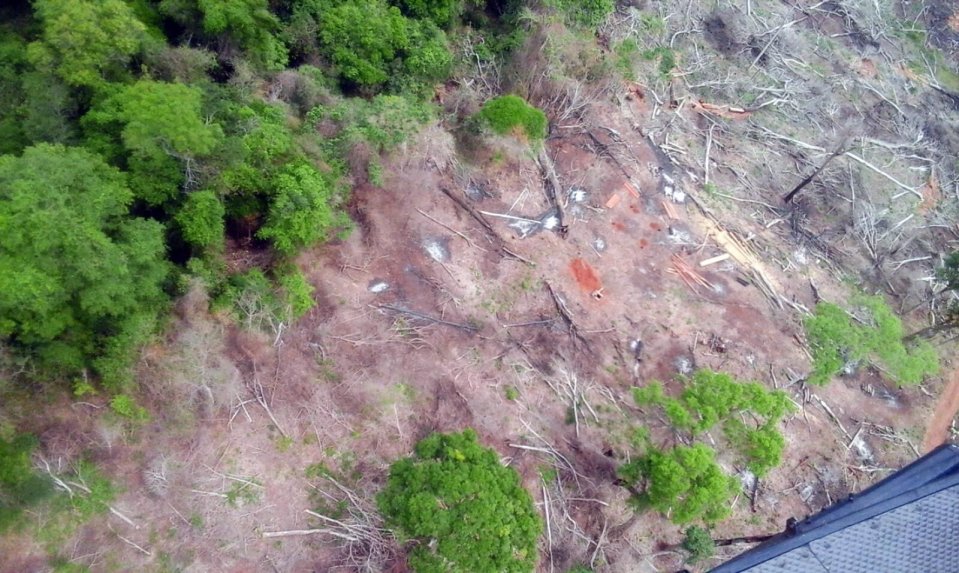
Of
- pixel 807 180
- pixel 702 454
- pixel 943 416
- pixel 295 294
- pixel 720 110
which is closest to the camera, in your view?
pixel 702 454

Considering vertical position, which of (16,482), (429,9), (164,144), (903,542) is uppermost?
(429,9)

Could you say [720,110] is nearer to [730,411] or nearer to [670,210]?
[670,210]

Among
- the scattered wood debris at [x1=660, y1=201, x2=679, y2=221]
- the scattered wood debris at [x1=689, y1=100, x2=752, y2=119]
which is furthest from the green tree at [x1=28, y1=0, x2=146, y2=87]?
the scattered wood debris at [x1=689, y1=100, x2=752, y2=119]

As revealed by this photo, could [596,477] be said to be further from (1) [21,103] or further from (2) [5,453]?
(1) [21,103]

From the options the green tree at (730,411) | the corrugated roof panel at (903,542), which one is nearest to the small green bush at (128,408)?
the green tree at (730,411)

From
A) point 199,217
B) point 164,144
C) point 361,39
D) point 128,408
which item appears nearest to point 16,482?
point 128,408

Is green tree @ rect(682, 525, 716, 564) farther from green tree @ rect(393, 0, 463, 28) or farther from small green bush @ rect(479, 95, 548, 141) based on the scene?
green tree @ rect(393, 0, 463, 28)
